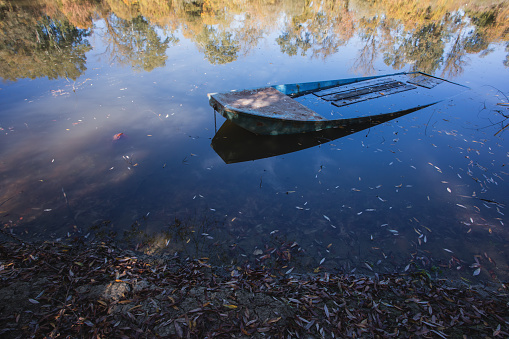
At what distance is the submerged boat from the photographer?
25.0ft

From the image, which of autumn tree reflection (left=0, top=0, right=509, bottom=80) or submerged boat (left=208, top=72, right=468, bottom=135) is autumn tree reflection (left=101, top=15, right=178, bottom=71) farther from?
submerged boat (left=208, top=72, right=468, bottom=135)

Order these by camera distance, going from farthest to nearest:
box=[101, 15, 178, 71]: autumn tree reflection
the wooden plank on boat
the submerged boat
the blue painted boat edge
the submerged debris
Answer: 1. box=[101, 15, 178, 71]: autumn tree reflection
2. the blue painted boat edge
3. the wooden plank on boat
4. the submerged boat
5. the submerged debris

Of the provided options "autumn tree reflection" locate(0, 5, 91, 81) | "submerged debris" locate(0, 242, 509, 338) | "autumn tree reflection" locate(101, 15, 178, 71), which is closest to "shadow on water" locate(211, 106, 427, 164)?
"submerged debris" locate(0, 242, 509, 338)

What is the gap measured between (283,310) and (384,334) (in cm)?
136

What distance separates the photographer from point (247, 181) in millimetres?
6754

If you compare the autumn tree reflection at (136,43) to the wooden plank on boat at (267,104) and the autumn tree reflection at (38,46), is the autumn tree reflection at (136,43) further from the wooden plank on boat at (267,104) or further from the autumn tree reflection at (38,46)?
the wooden plank on boat at (267,104)

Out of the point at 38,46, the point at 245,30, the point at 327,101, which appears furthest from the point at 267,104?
the point at 38,46

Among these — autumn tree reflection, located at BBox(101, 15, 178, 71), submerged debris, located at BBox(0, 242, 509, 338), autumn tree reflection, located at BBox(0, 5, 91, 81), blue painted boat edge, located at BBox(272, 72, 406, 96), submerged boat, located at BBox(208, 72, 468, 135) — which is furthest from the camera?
autumn tree reflection, located at BBox(101, 15, 178, 71)

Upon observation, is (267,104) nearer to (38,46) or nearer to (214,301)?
(214,301)

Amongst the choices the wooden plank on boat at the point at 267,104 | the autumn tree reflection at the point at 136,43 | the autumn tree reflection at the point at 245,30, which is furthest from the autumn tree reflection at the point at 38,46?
the wooden plank on boat at the point at 267,104

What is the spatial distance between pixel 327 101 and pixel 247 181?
6175 mm

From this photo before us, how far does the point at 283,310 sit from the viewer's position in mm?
3600

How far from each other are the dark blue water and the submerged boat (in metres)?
0.73

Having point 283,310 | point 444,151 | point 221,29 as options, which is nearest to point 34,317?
point 283,310
